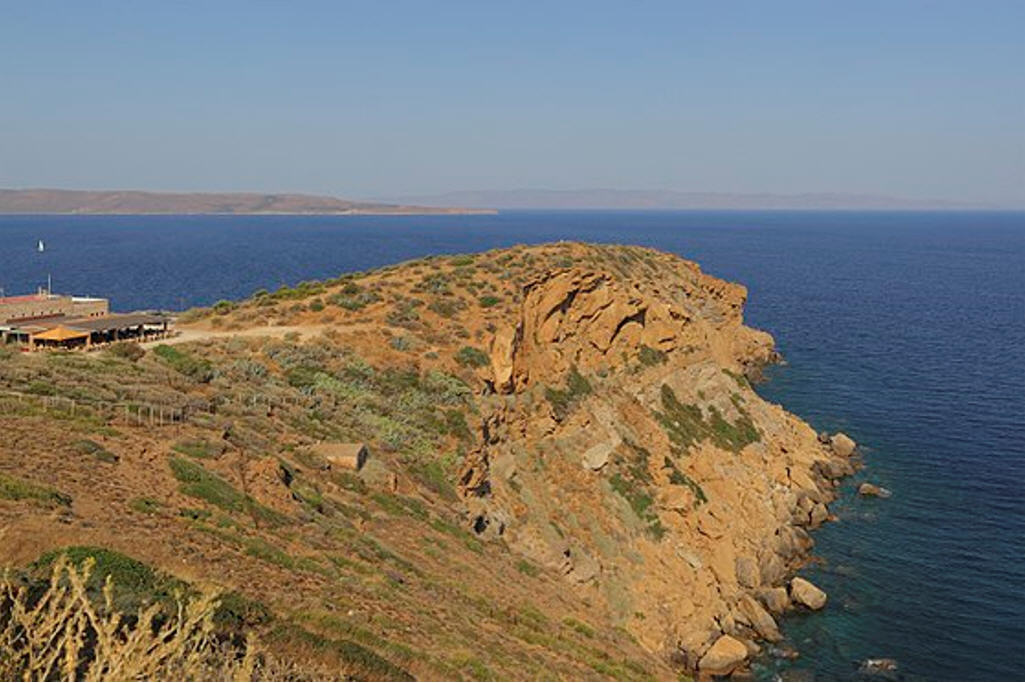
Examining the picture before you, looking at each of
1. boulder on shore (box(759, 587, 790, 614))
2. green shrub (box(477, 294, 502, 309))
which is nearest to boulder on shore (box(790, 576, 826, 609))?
boulder on shore (box(759, 587, 790, 614))

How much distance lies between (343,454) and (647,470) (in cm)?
2108

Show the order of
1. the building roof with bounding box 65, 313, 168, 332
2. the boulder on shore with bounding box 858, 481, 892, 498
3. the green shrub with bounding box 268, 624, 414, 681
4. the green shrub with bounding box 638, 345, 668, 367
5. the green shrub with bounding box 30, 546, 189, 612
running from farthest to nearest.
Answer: the green shrub with bounding box 638, 345, 668, 367, the boulder on shore with bounding box 858, 481, 892, 498, the building roof with bounding box 65, 313, 168, 332, the green shrub with bounding box 268, 624, 414, 681, the green shrub with bounding box 30, 546, 189, 612

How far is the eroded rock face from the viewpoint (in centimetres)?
3581

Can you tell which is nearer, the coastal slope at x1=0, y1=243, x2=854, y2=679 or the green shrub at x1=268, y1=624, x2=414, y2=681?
the green shrub at x1=268, y1=624, x2=414, y2=681

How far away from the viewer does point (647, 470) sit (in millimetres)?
44469

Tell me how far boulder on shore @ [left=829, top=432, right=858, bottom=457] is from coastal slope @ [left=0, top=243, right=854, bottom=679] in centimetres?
24

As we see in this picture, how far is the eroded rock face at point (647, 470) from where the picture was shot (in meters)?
35.8

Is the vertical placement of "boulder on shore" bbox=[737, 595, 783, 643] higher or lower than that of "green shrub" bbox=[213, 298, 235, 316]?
lower

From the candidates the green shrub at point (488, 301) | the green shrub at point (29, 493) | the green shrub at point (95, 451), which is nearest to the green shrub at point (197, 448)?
the green shrub at point (95, 451)

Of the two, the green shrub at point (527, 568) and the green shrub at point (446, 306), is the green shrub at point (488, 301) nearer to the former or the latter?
the green shrub at point (446, 306)

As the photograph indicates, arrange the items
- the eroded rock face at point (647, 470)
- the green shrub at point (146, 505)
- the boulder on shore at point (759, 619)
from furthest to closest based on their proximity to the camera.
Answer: the eroded rock face at point (647, 470), the boulder on shore at point (759, 619), the green shrub at point (146, 505)

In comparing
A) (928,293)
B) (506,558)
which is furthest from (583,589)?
(928,293)

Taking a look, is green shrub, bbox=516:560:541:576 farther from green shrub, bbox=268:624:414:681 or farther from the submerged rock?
green shrub, bbox=268:624:414:681

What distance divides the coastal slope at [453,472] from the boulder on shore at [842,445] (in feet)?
0.78
